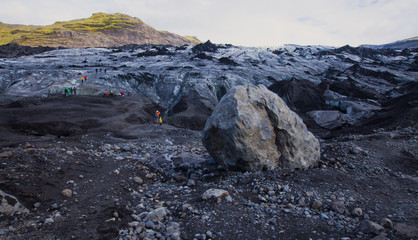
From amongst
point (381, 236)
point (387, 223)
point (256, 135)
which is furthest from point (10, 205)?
point (387, 223)

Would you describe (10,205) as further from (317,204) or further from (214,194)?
(317,204)

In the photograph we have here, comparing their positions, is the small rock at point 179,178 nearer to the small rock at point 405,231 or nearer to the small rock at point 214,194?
the small rock at point 214,194

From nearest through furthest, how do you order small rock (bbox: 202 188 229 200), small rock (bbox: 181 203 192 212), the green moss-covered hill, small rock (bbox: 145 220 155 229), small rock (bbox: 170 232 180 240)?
small rock (bbox: 170 232 180 240), small rock (bbox: 145 220 155 229), small rock (bbox: 181 203 192 212), small rock (bbox: 202 188 229 200), the green moss-covered hill

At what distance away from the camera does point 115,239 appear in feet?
15.7

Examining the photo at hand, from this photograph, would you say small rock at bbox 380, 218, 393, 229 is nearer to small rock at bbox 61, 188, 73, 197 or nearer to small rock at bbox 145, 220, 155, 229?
small rock at bbox 145, 220, 155, 229

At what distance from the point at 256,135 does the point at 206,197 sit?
3.07 metres

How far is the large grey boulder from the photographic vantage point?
26.6 feet

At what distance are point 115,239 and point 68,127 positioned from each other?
16507mm

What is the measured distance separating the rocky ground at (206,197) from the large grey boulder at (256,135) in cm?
57

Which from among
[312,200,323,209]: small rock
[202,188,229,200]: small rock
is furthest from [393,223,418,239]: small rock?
[202,188,229,200]: small rock

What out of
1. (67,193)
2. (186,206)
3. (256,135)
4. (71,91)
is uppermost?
(256,135)

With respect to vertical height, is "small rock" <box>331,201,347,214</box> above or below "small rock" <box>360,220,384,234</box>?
below

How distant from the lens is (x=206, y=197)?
6.24m

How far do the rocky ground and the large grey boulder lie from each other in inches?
22.6
